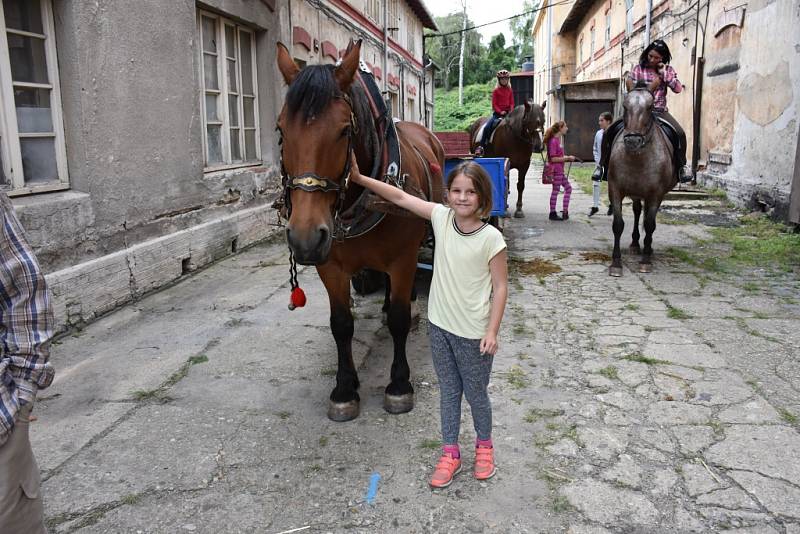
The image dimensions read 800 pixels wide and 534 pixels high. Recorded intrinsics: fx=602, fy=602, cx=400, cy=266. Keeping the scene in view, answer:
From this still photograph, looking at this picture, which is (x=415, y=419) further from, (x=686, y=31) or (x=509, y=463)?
(x=686, y=31)

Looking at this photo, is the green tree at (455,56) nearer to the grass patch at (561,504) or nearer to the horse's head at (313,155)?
the horse's head at (313,155)

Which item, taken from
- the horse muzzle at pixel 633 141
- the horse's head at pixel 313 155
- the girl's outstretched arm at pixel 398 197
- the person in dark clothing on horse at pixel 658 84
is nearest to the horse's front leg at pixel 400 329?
the girl's outstretched arm at pixel 398 197

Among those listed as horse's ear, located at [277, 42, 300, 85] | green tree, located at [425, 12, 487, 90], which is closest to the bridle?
horse's ear, located at [277, 42, 300, 85]

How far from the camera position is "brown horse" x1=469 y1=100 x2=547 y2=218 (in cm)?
948

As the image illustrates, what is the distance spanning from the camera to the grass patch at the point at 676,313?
498 cm

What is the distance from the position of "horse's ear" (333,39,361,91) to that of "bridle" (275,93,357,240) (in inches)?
2.4

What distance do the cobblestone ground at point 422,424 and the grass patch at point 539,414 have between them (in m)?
0.01

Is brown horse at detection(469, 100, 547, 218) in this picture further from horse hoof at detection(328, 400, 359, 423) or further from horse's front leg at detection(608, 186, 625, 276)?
horse hoof at detection(328, 400, 359, 423)

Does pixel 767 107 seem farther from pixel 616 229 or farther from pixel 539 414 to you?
pixel 539 414

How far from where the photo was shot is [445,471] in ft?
8.86

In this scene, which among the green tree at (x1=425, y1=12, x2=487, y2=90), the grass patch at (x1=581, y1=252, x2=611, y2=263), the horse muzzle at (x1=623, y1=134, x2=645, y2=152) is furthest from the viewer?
the green tree at (x1=425, y1=12, x2=487, y2=90)

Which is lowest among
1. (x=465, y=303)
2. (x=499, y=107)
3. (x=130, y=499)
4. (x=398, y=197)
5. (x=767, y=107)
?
(x=130, y=499)

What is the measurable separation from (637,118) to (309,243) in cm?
505

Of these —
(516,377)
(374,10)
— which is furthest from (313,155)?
(374,10)
